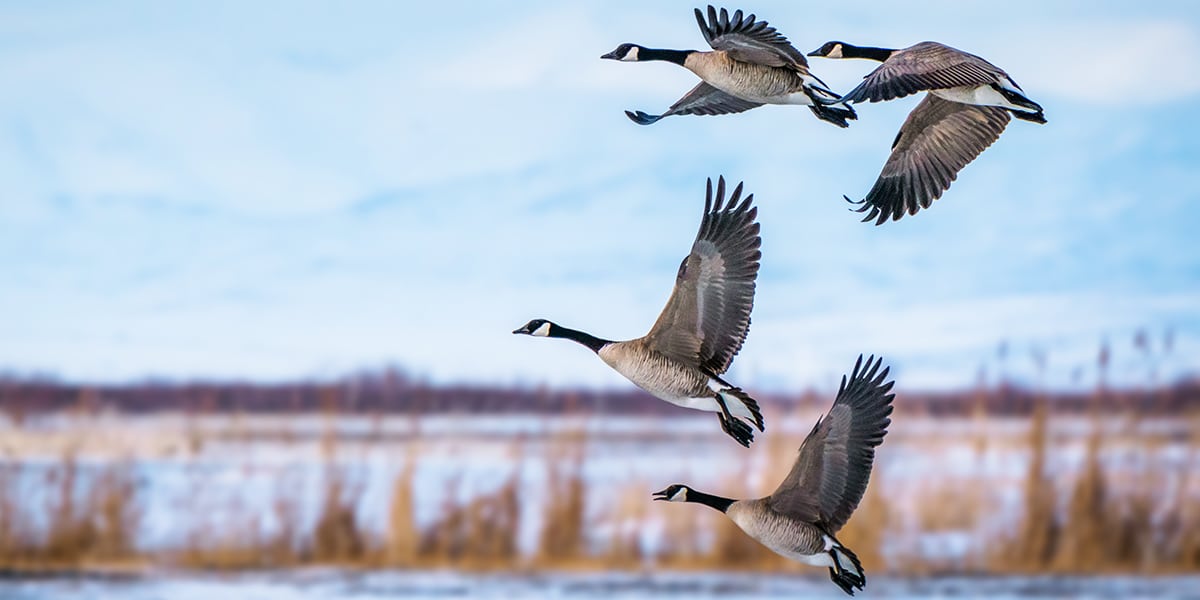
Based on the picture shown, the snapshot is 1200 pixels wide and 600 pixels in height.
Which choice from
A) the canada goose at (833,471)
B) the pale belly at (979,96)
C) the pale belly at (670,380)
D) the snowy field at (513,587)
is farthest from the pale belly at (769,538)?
the snowy field at (513,587)

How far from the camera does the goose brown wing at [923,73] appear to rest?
3129mm

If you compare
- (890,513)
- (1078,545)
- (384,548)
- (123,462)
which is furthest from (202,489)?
(1078,545)

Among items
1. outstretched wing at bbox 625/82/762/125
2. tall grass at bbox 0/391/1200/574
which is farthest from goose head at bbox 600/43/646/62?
tall grass at bbox 0/391/1200/574

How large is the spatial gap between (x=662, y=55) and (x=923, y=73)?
0.68 metres

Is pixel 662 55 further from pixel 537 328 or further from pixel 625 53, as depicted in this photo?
pixel 537 328

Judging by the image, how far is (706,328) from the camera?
3.41 meters

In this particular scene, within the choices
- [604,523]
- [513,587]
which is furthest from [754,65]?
[513,587]

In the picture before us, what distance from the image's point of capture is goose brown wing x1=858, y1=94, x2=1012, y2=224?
3.86m

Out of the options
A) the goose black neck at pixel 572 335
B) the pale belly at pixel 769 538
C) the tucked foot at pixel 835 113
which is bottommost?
the pale belly at pixel 769 538

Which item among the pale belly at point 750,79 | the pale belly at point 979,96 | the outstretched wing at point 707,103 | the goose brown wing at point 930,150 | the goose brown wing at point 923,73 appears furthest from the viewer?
the outstretched wing at point 707,103

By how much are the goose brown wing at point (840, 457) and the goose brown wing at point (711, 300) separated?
12.8 inches

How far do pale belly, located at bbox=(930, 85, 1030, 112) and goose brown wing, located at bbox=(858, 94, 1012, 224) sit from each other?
0.33 meters

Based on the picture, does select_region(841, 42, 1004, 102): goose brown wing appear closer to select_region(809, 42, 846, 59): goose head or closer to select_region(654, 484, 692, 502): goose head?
select_region(809, 42, 846, 59): goose head

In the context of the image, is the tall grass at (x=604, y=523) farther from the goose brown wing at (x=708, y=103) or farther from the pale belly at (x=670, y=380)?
the pale belly at (x=670, y=380)
